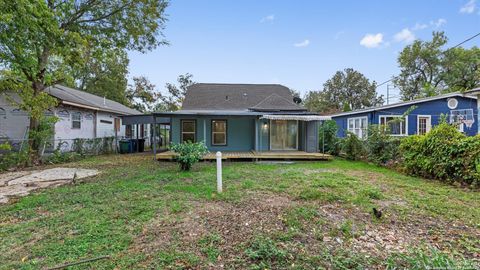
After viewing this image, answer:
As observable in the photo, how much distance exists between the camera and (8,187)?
7.00m

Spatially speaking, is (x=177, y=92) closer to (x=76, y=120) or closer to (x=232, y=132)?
(x=76, y=120)

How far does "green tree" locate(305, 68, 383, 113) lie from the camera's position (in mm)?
37750

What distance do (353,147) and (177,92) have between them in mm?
26440

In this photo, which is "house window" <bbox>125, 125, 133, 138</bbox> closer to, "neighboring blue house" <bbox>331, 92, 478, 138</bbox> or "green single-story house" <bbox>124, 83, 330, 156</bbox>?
"green single-story house" <bbox>124, 83, 330, 156</bbox>

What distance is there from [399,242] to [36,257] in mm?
→ 4629

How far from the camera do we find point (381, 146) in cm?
1095

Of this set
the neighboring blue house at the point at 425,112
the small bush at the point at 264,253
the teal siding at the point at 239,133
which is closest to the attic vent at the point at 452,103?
the neighboring blue house at the point at 425,112

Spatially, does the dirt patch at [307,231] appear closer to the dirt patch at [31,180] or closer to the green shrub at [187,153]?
the green shrub at [187,153]

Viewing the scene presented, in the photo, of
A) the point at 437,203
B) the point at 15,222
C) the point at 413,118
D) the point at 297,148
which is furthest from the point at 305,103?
the point at 15,222

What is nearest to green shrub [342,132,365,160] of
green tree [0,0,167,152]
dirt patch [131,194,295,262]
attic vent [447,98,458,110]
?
attic vent [447,98,458,110]

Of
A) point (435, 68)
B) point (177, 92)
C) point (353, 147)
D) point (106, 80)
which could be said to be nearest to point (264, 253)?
point (353, 147)

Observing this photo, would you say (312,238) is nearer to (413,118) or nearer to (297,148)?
(297,148)

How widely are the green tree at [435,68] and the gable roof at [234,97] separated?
60.6 ft

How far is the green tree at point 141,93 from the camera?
34.0 m
